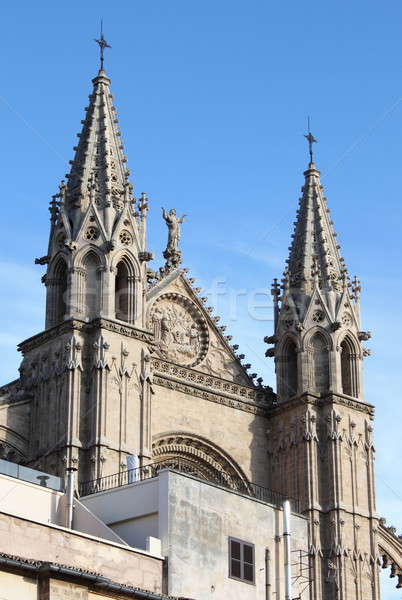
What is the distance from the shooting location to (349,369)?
5228cm

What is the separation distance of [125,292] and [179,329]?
355cm

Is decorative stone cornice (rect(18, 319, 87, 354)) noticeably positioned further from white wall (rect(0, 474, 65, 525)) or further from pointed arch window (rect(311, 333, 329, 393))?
white wall (rect(0, 474, 65, 525))

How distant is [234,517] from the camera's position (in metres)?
33.6

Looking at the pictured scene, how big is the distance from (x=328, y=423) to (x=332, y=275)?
18.4 ft

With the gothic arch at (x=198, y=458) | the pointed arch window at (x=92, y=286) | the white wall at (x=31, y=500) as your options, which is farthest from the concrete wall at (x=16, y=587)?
the gothic arch at (x=198, y=458)

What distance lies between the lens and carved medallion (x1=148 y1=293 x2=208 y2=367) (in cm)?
5025

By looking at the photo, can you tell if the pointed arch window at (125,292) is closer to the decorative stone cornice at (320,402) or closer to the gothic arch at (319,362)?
the decorative stone cornice at (320,402)

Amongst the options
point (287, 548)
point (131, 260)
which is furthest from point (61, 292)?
point (287, 548)

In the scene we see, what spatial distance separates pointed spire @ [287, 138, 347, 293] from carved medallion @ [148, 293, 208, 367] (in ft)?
12.8

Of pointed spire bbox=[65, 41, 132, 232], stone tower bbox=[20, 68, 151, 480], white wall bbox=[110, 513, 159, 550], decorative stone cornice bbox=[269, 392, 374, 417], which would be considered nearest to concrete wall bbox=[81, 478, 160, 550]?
white wall bbox=[110, 513, 159, 550]

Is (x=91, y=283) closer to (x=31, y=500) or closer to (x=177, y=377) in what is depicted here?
(x=177, y=377)

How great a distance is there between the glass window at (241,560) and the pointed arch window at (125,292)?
Answer: 14626mm

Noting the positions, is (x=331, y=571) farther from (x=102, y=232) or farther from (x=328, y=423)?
(x=102, y=232)

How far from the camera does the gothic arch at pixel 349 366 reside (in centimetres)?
5184
